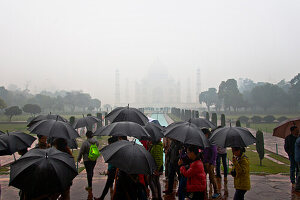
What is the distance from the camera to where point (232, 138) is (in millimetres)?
4977

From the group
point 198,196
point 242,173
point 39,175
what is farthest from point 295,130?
point 39,175

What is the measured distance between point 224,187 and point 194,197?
291 centimetres

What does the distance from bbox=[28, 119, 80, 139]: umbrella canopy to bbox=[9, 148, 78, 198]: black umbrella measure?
2.18 m

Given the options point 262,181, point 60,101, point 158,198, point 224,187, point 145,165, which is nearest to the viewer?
point 145,165

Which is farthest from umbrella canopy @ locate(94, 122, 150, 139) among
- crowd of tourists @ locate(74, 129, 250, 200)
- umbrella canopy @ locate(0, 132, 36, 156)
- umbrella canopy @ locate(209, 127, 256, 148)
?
umbrella canopy @ locate(0, 132, 36, 156)

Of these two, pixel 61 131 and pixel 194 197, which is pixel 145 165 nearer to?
pixel 194 197

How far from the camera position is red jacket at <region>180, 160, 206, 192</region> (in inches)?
155

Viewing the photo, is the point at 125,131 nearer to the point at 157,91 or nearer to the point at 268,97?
the point at 268,97

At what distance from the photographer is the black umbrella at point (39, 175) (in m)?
2.85

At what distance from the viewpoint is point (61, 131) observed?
541cm

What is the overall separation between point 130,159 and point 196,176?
3.94 ft

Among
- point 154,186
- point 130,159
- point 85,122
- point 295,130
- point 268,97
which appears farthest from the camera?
point 268,97

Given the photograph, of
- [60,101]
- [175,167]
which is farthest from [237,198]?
[60,101]

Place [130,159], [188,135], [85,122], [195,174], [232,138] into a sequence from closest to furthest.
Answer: [130,159] < [195,174] < [188,135] < [232,138] < [85,122]
